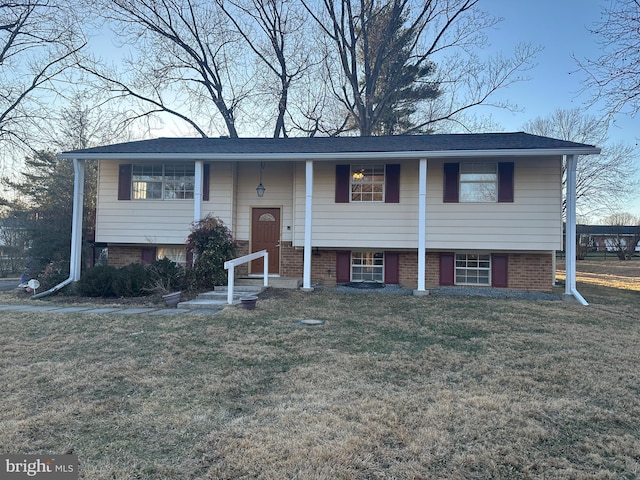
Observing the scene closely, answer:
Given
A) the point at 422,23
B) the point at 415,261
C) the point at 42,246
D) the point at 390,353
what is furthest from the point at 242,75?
the point at 390,353

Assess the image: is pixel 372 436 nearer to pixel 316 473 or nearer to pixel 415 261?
pixel 316 473

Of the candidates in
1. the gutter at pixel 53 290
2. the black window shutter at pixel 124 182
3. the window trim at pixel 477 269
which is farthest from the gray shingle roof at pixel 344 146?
the gutter at pixel 53 290

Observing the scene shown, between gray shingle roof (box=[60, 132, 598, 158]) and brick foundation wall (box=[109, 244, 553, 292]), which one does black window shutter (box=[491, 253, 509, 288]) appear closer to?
brick foundation wall (box=[109, 244, 553, 292])

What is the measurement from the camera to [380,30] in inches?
729

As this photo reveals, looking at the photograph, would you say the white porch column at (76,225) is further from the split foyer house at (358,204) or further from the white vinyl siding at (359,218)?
the white vinyl siding at (359,218)

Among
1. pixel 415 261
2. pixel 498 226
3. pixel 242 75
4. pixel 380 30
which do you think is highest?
pixel 380 30

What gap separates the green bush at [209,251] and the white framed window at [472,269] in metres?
6.29

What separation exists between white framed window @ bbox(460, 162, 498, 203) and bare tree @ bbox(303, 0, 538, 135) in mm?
9835

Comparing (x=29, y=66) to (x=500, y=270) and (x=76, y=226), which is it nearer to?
(x=76, y=226)

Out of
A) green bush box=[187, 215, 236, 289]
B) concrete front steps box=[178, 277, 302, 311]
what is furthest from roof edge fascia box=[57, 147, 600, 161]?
concrete front steps box=[178, 277, 302, 311]

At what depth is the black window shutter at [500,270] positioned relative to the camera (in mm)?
10109

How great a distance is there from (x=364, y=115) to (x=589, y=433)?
18261mm

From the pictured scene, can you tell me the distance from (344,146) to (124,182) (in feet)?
21.5


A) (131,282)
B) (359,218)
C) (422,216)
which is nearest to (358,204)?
(359,218)
